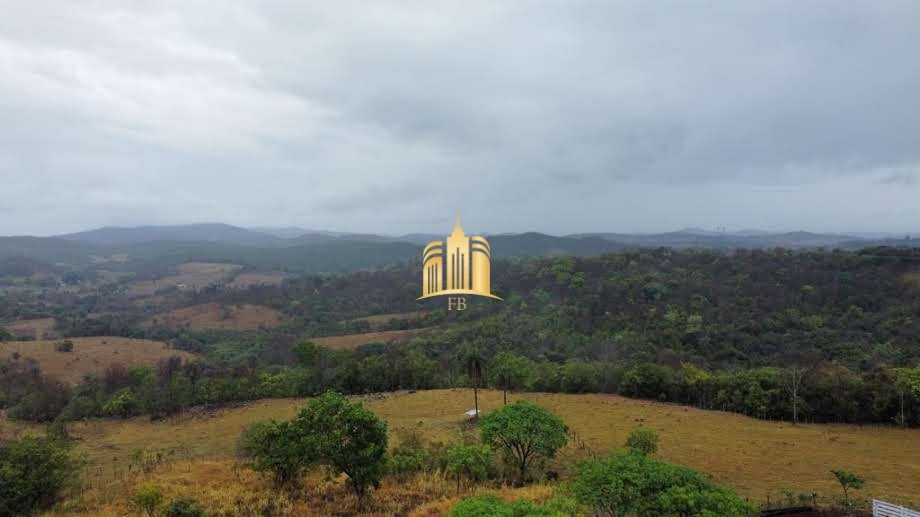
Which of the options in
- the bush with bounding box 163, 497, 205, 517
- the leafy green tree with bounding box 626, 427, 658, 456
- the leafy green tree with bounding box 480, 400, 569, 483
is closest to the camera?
the bush with bounding box 163, 497, 205, 517

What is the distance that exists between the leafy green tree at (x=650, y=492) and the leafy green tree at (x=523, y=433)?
3.74 metres

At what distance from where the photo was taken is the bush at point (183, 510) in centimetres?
1261

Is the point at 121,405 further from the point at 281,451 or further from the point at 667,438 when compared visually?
the point at 667,438

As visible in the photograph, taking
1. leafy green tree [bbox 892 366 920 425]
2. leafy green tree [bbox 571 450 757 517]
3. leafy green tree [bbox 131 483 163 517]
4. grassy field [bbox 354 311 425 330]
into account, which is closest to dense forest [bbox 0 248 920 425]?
leafy green tree [bbox 892 366 920 425]

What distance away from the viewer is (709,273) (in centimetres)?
6322

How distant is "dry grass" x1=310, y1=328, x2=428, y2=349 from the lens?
2384 inches

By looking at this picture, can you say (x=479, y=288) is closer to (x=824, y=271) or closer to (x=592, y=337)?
(x=592, y=337)

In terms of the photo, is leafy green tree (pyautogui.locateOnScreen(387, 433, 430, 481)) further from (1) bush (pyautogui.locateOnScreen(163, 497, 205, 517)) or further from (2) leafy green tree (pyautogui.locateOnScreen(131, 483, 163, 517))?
(2) leafy green tree (pyautogui.locateOnScreen(131, 483, 163, 517))

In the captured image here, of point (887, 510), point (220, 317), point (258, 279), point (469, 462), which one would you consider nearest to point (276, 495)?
point (469, 462)

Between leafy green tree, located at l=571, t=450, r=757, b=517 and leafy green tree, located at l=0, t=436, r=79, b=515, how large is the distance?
53.6 ft

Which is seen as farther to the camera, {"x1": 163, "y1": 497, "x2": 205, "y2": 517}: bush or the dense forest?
the dense forest

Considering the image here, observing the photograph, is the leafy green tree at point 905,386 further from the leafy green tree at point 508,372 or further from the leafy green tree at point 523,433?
the leafy green tree at point 523,433

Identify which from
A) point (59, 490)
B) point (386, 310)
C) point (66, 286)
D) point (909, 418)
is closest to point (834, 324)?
point (909, 418)

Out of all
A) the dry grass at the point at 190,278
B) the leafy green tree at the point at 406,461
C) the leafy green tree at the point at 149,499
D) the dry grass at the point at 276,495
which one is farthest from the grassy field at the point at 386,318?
the dry grass at the point at 190,278
